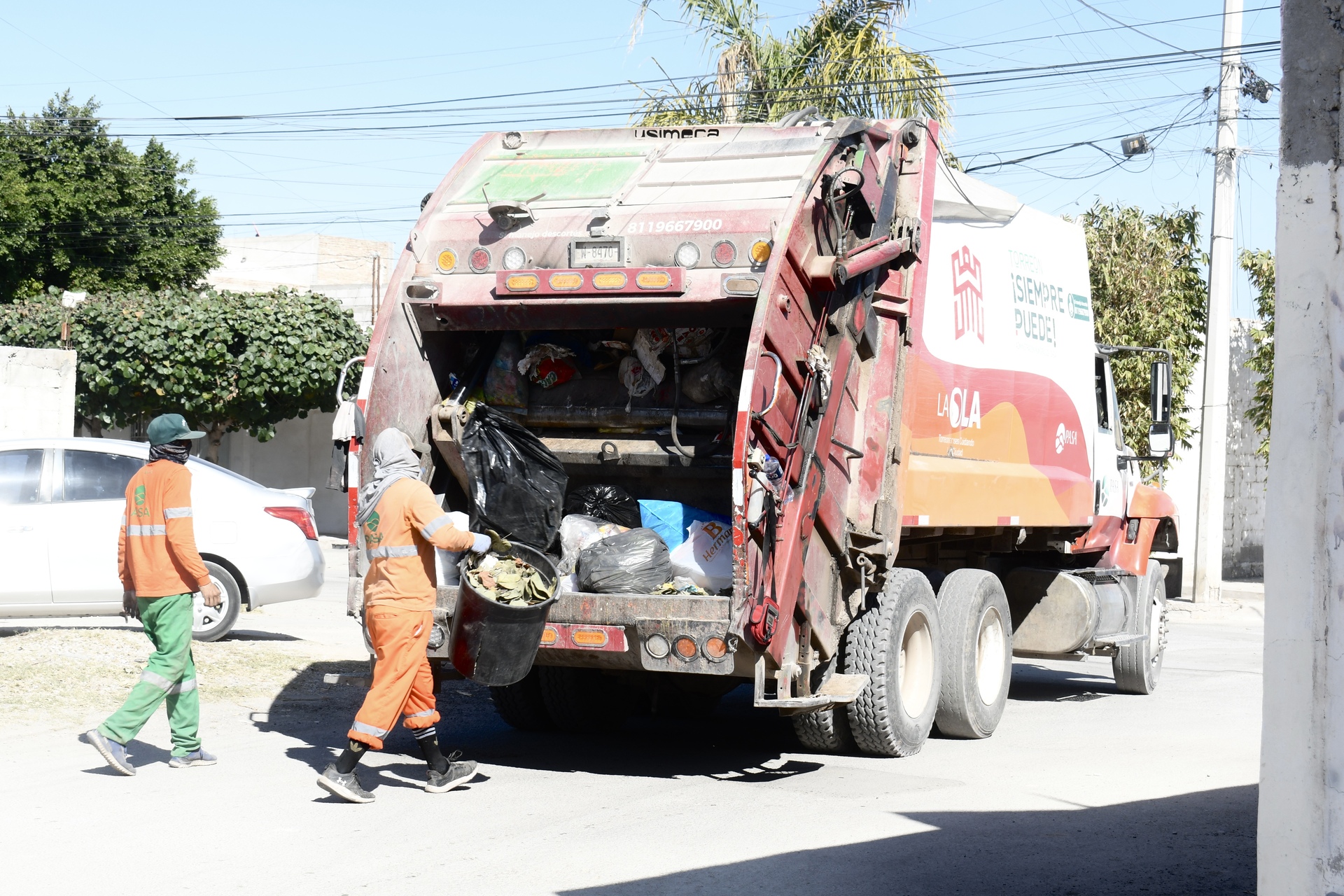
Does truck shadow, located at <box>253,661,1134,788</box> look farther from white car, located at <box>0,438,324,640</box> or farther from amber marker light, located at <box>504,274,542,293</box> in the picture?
amber marker light, located at <box>504,274,542,293</box>

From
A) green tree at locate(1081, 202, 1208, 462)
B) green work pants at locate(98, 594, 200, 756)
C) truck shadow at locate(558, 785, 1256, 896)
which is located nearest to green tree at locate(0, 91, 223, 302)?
green tree at locate(1081, 202, 1208, 462)

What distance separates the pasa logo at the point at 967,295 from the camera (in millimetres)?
7672

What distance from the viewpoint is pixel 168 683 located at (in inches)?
263

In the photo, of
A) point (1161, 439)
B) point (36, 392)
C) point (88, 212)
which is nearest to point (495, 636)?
point (1161, 439)

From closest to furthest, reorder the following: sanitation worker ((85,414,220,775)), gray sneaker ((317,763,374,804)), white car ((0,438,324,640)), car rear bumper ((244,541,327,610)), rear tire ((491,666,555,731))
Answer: gray sneaker ((317,763,374,804)), sanitation worker ((85,414,220,775)), rear tire ((491,666,555,731)), white car ((0,438,324,640)), car rear bumper ((244,541,327,610))

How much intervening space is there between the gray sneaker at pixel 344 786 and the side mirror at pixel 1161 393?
6465 mm

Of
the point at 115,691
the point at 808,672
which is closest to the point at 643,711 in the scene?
the point at 808,672

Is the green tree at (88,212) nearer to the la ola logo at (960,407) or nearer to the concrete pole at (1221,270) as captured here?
the concrete pole at (1221,270)

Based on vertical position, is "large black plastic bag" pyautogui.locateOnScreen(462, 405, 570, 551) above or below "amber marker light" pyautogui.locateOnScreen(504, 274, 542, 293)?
below

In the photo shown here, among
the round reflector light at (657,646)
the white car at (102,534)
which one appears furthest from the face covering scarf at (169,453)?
the white car at (102,534)

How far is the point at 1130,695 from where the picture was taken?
419 inches

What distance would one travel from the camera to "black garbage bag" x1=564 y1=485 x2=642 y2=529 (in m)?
7.36

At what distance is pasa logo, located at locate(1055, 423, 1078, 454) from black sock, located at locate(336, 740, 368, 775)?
4.99m

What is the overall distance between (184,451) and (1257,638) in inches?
460
